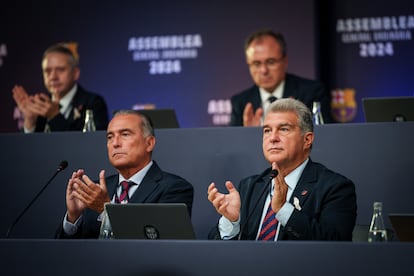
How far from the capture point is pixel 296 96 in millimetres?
5707

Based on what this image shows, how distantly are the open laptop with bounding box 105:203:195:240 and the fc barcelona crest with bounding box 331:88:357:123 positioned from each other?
144 inches

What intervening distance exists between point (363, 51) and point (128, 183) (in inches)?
125

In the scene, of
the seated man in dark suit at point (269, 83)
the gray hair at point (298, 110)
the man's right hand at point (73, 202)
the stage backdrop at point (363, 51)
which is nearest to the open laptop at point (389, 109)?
the seated man in dark suit at point (269, 83)

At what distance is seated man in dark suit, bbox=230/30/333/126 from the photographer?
5727 millimetres

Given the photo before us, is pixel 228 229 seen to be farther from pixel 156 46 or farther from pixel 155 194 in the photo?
pixel 156 46

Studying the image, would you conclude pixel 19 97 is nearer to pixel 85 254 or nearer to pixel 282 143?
pixel 282 143

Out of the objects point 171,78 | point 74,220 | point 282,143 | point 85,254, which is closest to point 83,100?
point 171,78

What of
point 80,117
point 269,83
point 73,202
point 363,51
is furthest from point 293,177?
point 363,51

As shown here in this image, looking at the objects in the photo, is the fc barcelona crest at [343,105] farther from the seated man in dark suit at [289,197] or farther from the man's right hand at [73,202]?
the man's right hand at [73,202]

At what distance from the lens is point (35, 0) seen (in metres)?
7.76

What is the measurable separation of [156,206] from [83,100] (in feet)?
8.63

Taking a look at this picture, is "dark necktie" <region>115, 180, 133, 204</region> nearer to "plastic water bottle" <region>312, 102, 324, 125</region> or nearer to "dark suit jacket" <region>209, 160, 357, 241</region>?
"dark suit jacket" <region>209, 160, 357, 241</region>

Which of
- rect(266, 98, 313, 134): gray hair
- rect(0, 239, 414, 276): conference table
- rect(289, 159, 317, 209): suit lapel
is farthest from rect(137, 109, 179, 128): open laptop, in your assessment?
rect(0, 239, 414, 276): conference table

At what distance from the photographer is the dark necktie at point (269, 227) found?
3.95 metres
